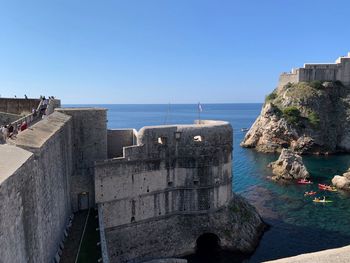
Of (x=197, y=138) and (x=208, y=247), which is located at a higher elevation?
(x=197, y=138)

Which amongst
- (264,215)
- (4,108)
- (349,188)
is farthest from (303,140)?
(4,108)

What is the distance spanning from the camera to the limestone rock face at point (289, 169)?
48.8m

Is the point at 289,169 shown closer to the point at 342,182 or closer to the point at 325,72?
the point at 342,182

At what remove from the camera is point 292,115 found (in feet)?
234

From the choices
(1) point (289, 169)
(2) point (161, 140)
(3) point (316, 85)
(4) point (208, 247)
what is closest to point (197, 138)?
(2) point (161, 140)

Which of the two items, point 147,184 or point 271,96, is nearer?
point 147,184

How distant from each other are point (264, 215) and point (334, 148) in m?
42.4

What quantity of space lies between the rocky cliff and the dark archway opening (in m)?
45.4

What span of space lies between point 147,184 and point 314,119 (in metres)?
55.5

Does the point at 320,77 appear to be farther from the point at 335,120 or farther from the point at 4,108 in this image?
the point at 4,108

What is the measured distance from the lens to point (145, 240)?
24.7 metres

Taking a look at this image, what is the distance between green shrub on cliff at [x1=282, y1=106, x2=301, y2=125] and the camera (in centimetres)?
7062

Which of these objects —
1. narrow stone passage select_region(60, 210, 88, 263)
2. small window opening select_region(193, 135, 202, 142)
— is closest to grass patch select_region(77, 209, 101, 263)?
narrow stone passage select_region(60, 210, 88, 263)

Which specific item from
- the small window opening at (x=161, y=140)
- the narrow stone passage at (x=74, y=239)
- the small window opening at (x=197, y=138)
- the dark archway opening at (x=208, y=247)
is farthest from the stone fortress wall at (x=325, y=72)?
the narrow stone passage at (x=74, y=239)
